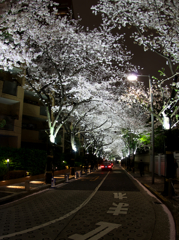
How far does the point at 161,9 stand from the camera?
411 inches

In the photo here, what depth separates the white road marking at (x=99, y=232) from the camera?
4.64 meters

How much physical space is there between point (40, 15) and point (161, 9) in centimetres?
691

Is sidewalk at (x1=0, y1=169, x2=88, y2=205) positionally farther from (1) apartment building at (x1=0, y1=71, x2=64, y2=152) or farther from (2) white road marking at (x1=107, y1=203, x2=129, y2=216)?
(1) apartment building at (x1=0, y1=71, x2=64, y2=152)

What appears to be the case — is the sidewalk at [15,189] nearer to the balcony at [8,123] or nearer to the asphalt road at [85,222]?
the asphalt road at [85,222]

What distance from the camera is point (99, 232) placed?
16.4ft

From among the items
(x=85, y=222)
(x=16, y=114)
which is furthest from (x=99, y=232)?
(x=16, y=114)

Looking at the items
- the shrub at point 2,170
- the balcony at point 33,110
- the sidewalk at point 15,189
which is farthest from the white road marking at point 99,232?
the balcony at point 33,110

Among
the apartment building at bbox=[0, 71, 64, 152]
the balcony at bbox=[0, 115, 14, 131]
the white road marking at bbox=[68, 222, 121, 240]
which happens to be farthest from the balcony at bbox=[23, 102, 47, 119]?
the white road marking at bbox=[68, 222, 121, 240]

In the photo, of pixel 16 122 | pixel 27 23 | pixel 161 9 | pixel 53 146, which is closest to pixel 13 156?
pixel 53 146

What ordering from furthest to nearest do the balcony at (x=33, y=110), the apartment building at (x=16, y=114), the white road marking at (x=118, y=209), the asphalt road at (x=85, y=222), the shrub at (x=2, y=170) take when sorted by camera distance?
1. the balcony at (x=33, y=110)
2. the apartment building at (x=16, y=114)
3. the shrub at (x=2, y=170)
4. the white road marking at (x=118, y=209)
5. the asphalt road at (x=85, y=222)

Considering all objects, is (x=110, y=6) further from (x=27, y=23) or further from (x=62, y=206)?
(x=62, y=206)

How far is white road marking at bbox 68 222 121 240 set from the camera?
15.2 feet

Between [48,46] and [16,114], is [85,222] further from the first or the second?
[16,114]

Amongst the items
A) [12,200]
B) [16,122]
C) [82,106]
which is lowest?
[12,200]
